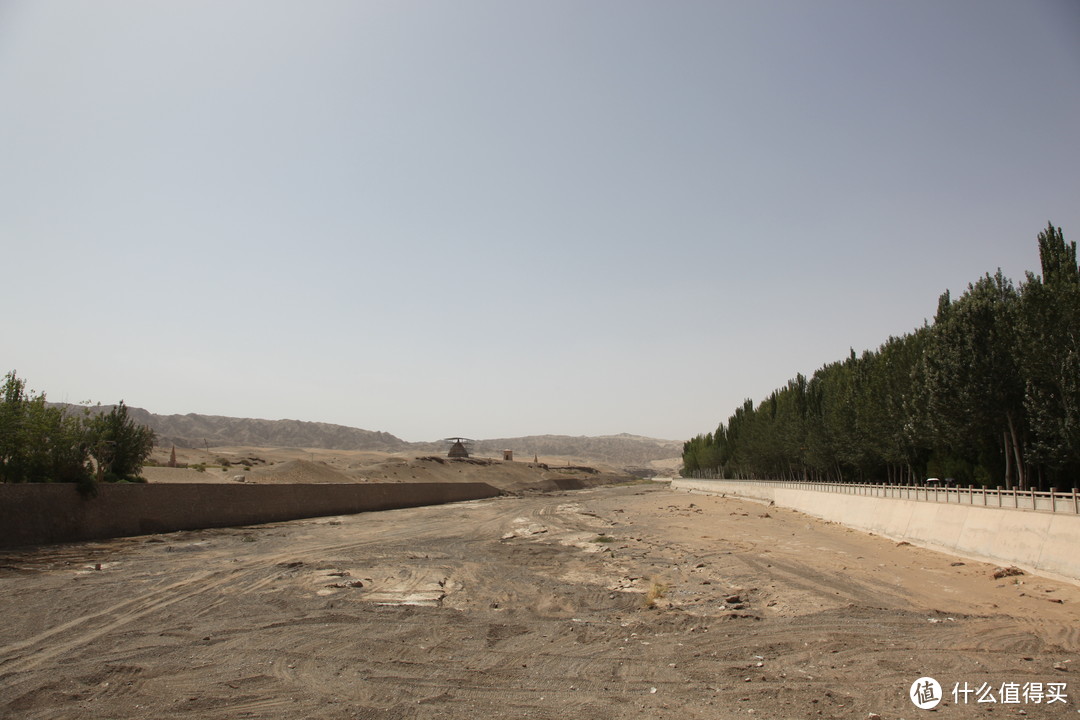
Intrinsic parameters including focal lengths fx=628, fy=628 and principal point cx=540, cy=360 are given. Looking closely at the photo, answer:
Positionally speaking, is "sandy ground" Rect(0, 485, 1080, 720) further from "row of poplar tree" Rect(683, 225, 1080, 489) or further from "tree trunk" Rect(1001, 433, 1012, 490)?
"tree trunk" Rect(1001, 433, 1012, 490)

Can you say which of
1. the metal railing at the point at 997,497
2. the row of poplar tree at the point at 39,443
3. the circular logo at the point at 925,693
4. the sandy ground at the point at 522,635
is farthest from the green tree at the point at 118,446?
the metal railing at the point at 997,497

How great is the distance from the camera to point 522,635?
12.7 m

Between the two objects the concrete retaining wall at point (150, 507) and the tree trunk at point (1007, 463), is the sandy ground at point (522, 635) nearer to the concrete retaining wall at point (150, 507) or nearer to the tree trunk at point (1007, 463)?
the concrete retaining wall at point (150, 507)

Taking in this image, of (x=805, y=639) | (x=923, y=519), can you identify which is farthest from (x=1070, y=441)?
(x=805, y=639)

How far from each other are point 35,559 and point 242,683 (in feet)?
59.7

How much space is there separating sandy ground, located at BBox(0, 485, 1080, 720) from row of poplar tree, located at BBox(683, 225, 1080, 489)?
14562 mm

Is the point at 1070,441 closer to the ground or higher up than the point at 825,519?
higher up

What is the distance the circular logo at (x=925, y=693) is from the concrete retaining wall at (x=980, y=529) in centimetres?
1062

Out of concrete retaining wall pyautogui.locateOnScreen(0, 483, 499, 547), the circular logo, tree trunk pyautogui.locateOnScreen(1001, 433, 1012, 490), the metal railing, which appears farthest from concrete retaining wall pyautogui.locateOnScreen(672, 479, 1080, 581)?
concrete retaining wall pyautogui.locateOnScreen(0, 483, 499, 547)

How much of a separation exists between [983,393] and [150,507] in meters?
46.3

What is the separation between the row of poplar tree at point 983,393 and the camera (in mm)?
30984

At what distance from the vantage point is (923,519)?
26078 mm

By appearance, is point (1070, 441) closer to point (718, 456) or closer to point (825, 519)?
point (825, 519)

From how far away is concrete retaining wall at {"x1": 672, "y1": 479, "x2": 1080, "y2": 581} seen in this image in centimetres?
1722
